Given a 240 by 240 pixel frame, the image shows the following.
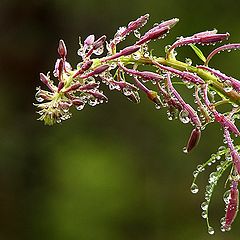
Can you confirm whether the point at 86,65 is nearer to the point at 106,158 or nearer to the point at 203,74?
the point at 203,74

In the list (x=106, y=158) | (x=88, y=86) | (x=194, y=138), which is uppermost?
Answer: (x=106, y=158)

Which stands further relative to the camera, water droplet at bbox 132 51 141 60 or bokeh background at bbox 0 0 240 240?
bokeh background at bbox 0 0 240 240

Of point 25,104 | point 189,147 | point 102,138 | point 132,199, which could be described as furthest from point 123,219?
point 189,147

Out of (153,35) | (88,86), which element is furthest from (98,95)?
(153,35)

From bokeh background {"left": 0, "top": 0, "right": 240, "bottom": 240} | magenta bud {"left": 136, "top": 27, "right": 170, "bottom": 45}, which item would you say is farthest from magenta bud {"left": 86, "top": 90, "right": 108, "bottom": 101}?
bokeh background {"left": 0, "top": 0, "right": 240, "bottom": 240}

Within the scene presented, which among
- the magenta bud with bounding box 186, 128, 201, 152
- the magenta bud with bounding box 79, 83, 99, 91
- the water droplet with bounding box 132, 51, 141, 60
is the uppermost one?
the water droplet with bounding box 132, 51, 141, 60

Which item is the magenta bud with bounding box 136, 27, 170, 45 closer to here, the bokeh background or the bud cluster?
the bud cluster

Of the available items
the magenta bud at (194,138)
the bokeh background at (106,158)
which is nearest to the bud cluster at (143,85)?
the magenta bud at (194,138)

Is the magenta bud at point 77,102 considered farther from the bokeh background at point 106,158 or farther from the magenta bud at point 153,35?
the bokeh background at point 106,158

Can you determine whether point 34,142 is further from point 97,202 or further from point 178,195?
point 178,195
